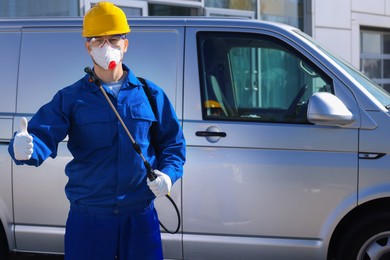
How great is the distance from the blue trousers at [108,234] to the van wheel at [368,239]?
1.70 m

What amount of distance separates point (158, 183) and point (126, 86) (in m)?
0.49

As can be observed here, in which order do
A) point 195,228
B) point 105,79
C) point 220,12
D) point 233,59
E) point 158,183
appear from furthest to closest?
point 220,12 → point 233,59 → point 195,228 → point 105,79 → point 158,183

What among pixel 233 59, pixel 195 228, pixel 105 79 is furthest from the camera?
pixel 233 59

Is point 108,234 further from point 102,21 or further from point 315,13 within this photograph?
point 315,13

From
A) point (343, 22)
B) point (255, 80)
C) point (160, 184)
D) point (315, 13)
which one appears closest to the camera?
point (160, 184)

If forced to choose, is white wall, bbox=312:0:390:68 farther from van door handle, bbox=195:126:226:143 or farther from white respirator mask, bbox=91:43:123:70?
white respirator mask, bbox=91:43:123:70

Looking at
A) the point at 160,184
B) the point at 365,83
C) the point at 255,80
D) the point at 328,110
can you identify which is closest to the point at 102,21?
the point at 160,184

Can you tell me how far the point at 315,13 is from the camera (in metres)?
11.1

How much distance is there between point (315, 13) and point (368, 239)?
26.3 ft

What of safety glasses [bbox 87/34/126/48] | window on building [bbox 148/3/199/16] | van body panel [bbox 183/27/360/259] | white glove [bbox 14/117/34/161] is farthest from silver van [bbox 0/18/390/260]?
window on building [bbox 148/3/199/16]

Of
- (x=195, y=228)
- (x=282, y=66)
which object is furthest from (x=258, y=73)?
(x=195, y=228)

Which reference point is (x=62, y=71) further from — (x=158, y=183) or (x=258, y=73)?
(x=158, y=183)

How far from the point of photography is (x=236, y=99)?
3992mm

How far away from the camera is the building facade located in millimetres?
8273
